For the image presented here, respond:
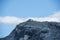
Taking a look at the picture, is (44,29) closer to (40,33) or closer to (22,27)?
(40,33)

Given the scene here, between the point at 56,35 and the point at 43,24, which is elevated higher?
the point at 43,24

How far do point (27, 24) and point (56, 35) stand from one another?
64.8 feet

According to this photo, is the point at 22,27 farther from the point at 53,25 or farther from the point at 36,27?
the point at 53,25

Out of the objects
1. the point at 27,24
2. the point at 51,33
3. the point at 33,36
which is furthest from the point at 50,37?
the point at 27,24

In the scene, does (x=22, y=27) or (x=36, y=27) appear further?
(x=22, y=27)

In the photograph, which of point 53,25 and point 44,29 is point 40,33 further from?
point 53,25

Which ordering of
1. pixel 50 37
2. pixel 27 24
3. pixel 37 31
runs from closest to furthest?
pixel 50 37, pixel 37 31, pixel 27 24

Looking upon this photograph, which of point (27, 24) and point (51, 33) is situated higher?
point (27, 24)

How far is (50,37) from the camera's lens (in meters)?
88.2

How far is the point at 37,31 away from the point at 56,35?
1021 centimetres

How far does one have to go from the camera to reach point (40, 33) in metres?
91.8

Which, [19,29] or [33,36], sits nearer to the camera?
[33,36]

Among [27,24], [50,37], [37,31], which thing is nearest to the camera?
[50,37]

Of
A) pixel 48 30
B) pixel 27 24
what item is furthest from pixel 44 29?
pixel 27 24
